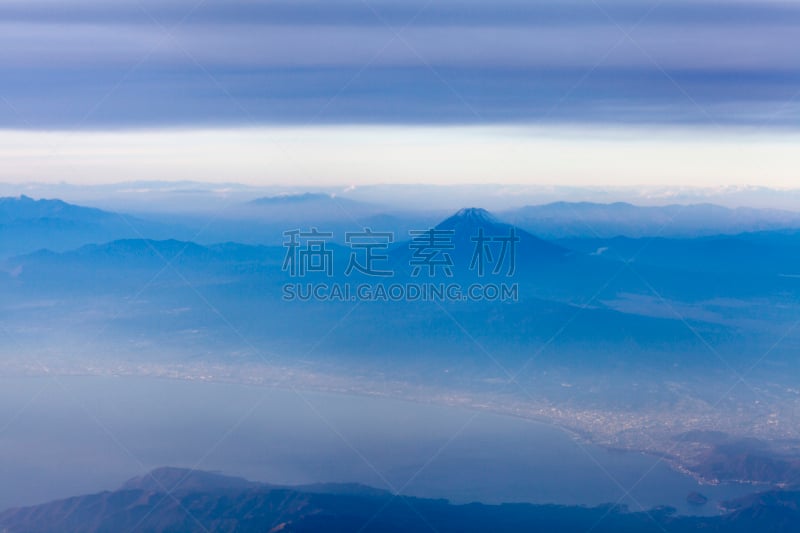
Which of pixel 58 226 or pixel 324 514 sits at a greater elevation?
pixel 58 226

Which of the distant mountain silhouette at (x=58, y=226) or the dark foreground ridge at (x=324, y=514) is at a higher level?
the distant mountain silhouette at (x=58, y=226)

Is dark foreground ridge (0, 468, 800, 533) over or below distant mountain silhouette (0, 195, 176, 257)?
below

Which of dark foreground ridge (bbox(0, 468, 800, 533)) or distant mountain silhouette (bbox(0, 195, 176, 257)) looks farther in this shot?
distant mountain silhouette (bbox(0, 195, 176, 257))

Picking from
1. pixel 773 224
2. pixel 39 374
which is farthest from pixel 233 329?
pixel 773 224

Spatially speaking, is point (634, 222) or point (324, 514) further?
point (634, 222)

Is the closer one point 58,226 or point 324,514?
point 324,514

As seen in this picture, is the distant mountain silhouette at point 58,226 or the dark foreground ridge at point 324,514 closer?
the dark foreground ridge at point 324,514

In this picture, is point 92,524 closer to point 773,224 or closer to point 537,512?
point 537,512

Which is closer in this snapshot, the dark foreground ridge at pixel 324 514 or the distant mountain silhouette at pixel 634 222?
the dark foreground ridge at pixel 324 514
